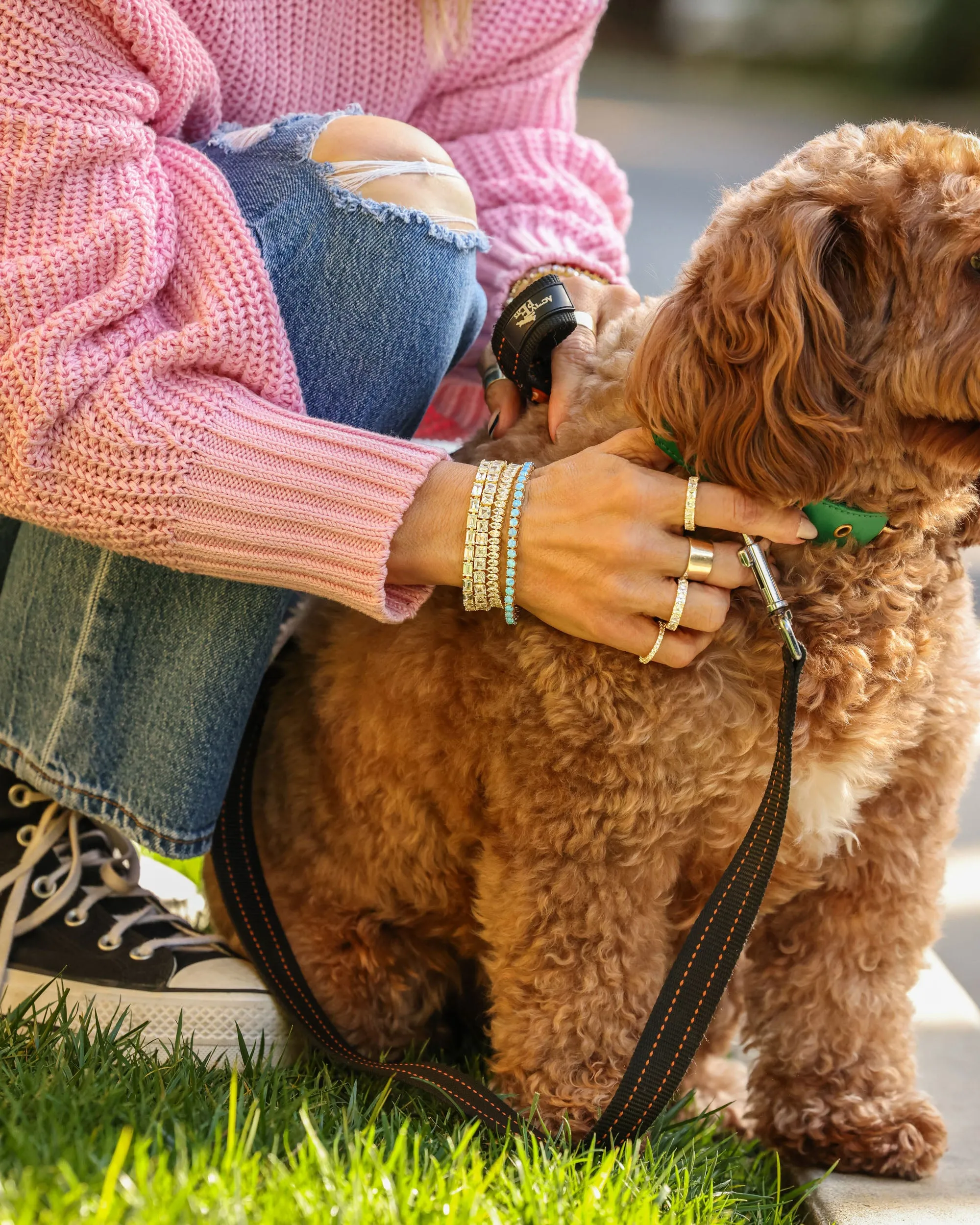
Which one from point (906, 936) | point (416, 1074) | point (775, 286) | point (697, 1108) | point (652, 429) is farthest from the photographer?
point (697, 1108)

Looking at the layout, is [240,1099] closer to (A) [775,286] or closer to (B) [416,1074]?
(B) [416,1074]

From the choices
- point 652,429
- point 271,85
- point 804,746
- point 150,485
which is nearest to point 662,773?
point 804,746

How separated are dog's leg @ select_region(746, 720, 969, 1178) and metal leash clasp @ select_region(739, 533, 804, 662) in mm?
381

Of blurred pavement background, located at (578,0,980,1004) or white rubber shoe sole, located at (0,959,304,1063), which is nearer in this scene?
white rubber shoe sole, located at (0,959,304,1063)

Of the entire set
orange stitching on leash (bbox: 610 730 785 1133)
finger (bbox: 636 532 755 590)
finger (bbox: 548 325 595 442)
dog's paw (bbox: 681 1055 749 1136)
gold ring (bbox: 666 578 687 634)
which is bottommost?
dog's paw (bbox: 681 1055 749 1136)

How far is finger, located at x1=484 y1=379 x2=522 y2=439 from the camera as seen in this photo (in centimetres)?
194

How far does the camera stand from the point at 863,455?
153 centimetres

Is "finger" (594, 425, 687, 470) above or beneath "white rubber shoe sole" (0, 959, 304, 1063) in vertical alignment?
above

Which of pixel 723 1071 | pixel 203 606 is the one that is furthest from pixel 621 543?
pixel 723 1071

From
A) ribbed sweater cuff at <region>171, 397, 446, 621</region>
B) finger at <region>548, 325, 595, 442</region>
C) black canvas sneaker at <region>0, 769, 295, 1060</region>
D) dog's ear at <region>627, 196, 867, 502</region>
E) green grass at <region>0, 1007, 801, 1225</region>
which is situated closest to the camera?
green grass at <region>0, 1007, 801, 1225</region>

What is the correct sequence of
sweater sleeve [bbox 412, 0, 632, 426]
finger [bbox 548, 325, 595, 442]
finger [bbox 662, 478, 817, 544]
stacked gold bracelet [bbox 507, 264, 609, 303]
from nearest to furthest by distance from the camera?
finger [bbox 662, 478, 817, 544]
finger [bbox 548, 325, 595, 442]
stacked gold bracelet [bbox 507, 264, 609, 303]
sweater sleeve [bbox 412, 0, 632, 426]

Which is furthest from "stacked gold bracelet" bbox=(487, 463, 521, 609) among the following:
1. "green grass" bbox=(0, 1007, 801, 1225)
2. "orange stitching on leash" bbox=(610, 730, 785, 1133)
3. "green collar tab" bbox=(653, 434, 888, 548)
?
"green grass" bbox=(0, 1007, 801, 1225)

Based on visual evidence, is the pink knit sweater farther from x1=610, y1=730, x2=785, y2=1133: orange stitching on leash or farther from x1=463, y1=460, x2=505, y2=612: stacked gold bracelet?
x1=610, y1=730, x2=785, y2=1133: orange stitching on leash

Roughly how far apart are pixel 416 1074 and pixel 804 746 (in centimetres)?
67
